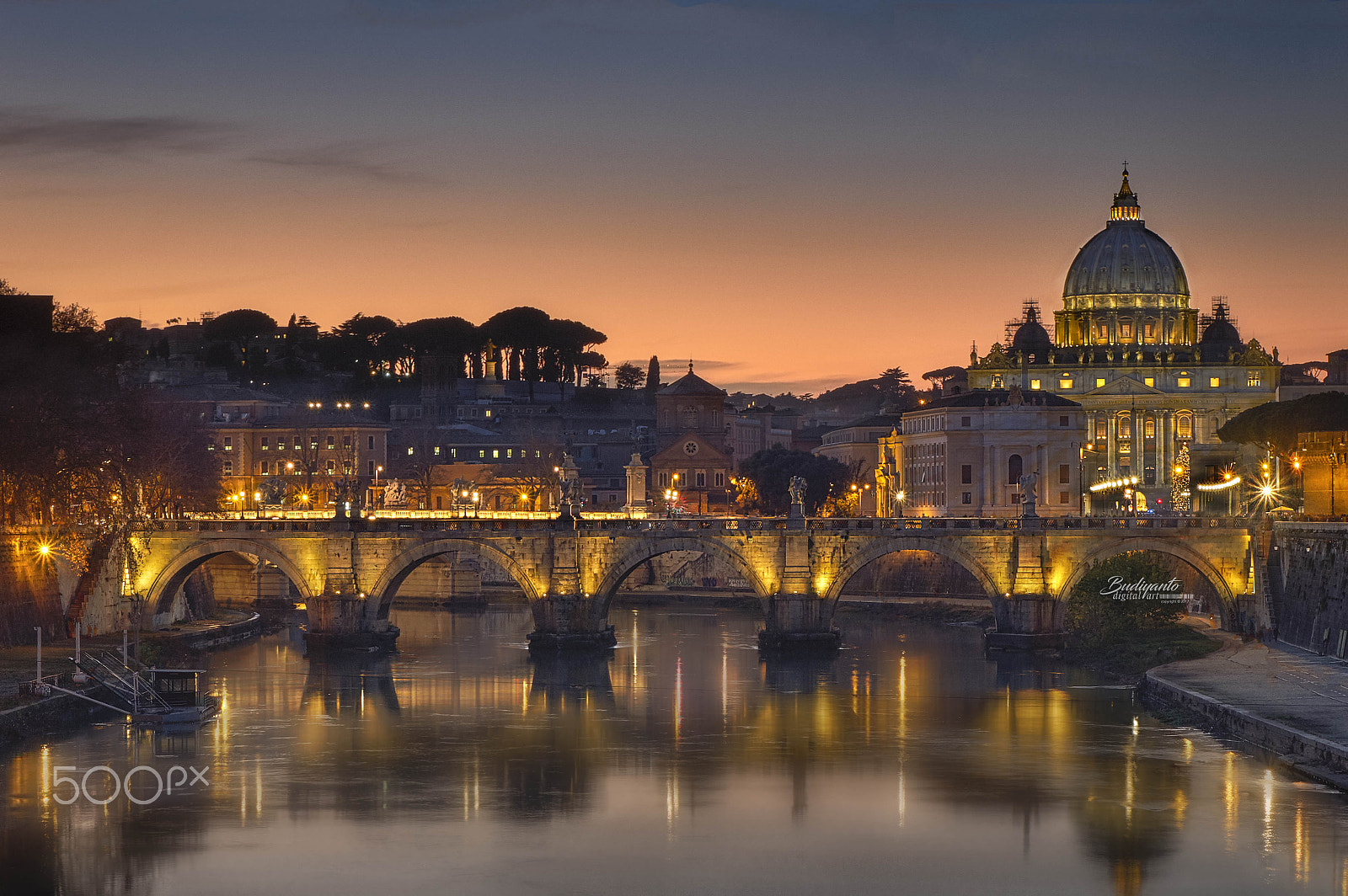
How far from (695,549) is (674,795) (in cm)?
2704

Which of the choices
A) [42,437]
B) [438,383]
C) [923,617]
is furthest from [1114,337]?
[42,437]

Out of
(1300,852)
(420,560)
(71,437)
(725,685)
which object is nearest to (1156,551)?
(725,685)

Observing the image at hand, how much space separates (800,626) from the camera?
73438 millimetres

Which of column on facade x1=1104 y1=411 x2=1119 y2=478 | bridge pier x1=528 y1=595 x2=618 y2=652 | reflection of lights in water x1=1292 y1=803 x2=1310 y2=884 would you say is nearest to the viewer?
reflection of lights in water x1=1292 y1=803 x2=1310 y2=884

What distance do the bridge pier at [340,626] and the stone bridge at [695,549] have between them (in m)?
0.05

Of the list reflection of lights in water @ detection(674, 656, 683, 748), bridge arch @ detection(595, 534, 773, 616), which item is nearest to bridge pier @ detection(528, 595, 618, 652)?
bridge arch @ detection(595, 534, 773, 616)

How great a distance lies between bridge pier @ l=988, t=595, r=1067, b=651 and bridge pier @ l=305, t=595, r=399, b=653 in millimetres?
24201

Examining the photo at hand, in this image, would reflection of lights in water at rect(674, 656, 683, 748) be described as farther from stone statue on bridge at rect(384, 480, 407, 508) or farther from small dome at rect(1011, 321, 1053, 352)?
small dome at rect(1011, 321, 1053, 352)

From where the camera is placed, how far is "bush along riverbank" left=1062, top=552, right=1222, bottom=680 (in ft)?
220

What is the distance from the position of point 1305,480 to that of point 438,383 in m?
103

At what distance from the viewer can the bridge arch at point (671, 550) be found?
74250mm

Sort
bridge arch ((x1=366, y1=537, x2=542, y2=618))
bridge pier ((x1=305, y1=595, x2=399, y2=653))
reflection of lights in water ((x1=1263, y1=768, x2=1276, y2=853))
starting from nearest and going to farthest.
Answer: reflection of lights in water ((x1=1263, y1=768, x2=1276, y2=853)) → bridge arch ((x1=366, y1=537, x2=542, y2=618)) → bridge pier ((x1=305, y1=595, x2=399, y2=653))

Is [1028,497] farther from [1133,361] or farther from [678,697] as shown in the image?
[1133,361]

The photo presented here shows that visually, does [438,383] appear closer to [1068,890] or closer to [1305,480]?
[1305,480]
